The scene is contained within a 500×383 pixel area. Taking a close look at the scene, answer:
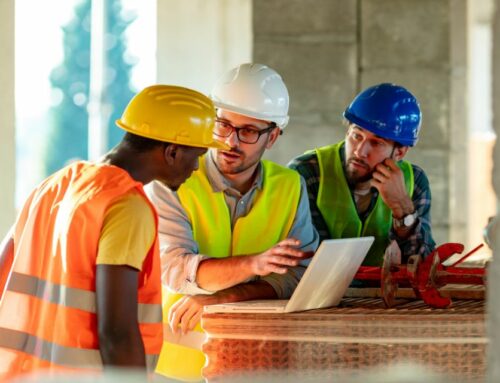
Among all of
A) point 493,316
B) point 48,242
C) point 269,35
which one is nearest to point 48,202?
point 48,242

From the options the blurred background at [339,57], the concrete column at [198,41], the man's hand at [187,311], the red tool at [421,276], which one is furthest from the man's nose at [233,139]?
the concrete column at [198,41]

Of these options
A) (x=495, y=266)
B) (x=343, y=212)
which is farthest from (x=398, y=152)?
(x=495, y=266)

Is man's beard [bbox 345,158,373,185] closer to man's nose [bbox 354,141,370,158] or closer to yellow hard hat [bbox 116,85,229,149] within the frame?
man's nose [bbox 354,141,370,158]

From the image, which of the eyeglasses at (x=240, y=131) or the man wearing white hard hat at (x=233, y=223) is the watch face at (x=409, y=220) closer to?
the man wearing white hard hat at (x=233, y=223)

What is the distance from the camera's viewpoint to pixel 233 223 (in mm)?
5289

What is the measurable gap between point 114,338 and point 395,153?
8.74 ft

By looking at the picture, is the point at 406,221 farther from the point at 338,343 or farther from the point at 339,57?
the point at 339,57

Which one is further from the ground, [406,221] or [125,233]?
[125,233]

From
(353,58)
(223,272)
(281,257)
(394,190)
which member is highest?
(353,58)

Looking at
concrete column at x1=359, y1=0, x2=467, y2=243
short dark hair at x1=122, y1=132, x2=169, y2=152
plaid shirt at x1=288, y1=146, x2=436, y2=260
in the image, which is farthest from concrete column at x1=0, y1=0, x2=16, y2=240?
concrete column at x1=359, y1=0, x2=467, y2=243

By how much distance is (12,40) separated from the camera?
304 inches

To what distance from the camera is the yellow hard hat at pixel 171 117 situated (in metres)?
4.24

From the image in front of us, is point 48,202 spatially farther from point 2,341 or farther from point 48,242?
point 2,341

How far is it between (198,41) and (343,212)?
203 inches
